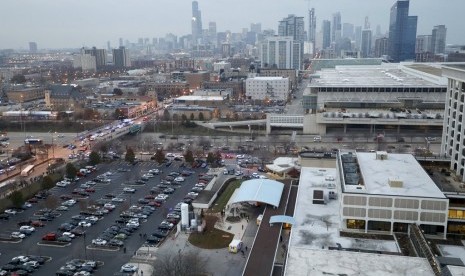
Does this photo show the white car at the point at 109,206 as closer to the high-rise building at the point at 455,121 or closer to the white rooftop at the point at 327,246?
the white rooftop at the point at 327,246

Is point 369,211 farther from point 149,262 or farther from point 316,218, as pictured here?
point 149,262

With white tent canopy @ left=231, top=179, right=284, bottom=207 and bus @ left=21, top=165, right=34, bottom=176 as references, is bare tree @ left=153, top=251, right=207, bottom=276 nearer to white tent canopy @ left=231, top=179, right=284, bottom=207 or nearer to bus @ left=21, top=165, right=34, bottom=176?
white tent canopy @ left=231, top=179, right=284, bottom=207

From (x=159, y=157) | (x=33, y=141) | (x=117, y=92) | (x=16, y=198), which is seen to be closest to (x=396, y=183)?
(x=159, y=157)

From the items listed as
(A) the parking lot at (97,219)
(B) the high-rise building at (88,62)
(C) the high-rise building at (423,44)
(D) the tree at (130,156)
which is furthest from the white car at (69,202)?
(C) the high-rise building at (423,44)

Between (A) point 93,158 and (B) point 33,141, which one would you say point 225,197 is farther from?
(B) point 33,141

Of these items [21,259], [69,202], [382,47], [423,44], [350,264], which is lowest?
[21,259]

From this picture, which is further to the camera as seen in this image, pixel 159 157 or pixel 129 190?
pixel 159 157

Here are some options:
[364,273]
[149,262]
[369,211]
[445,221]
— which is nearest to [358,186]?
[369,211]

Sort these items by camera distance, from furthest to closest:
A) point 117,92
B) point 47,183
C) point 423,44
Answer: point 423,44 < point 117,92 < point 47,183
